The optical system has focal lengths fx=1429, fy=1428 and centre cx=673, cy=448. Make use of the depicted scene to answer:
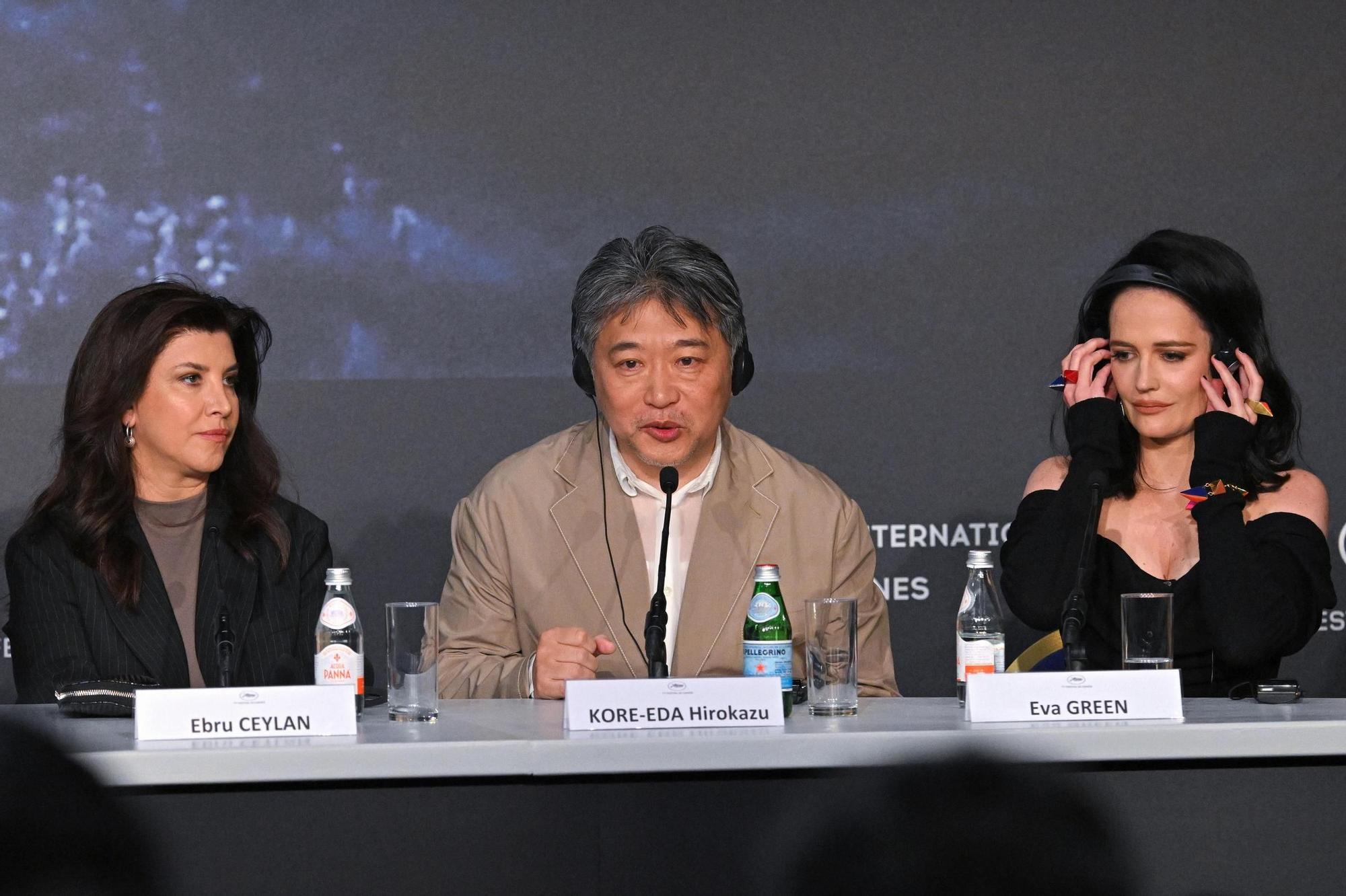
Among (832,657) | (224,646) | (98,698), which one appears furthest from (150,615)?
(832,657)

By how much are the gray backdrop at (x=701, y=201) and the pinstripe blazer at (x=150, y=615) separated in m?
0.80

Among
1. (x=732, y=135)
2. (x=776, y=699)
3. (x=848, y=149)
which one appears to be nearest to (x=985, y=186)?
(x=848, y=149)

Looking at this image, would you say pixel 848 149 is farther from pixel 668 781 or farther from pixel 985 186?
pixel 668 781

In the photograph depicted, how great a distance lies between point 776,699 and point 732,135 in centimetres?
213

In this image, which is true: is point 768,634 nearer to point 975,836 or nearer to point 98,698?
point 98,698

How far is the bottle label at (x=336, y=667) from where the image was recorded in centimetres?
192

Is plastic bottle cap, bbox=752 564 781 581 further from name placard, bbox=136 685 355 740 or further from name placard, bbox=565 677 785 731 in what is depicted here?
name placard, bbox=136 685 355 740

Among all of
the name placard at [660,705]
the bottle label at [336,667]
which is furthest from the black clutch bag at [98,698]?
the name placard at [660,705]

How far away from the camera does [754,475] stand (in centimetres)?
277

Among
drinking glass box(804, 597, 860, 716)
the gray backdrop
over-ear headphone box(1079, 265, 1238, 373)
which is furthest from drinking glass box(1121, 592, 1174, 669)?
the gray backdrop

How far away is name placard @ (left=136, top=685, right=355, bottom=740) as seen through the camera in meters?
1.68

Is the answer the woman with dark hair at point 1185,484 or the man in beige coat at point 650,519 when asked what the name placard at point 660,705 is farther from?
the woman with dark hair at point 1185,484

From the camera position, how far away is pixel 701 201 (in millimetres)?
3586

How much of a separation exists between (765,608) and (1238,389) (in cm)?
116
